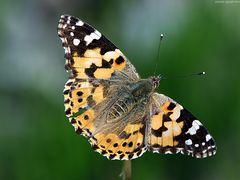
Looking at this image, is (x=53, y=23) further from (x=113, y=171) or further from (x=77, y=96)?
(x=77, y=96)

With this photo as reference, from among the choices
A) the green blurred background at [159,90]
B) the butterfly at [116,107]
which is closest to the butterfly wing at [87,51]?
the butterfly at [116,107]

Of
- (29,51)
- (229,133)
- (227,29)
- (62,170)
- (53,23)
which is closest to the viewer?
(62,170)

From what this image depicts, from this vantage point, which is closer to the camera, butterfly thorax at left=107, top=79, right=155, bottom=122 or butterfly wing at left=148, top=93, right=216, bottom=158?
butterfly wing at left=148, top=93, right=216, bottom=158

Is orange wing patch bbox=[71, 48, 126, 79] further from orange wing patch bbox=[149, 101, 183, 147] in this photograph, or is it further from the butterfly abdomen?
orange wing patch bbox=[149, 101, 183, 147]

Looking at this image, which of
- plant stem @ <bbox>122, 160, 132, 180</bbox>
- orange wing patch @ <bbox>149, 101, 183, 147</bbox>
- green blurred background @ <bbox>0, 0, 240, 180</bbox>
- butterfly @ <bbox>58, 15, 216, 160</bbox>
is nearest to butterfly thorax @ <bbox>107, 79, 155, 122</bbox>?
butterfly @ <bbox>58, 15, 216, 160</bbox>

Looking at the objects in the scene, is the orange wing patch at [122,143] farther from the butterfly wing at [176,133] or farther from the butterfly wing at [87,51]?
the butterfly wing at [87,51]

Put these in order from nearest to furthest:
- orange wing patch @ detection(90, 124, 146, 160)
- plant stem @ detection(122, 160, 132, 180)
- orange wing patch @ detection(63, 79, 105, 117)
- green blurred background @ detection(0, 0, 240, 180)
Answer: plant stem @ detection(122, 160, 132, 180) → orange wing patch @ detection(90, 124, 146, 160) → orange wing patch @ detection(63, 79, 105, 117) → green blurred background @ detection(0, 0, 240, 180)

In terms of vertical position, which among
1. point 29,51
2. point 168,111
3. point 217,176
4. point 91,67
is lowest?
point 217,176

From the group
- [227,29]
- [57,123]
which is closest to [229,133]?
[227,29]
